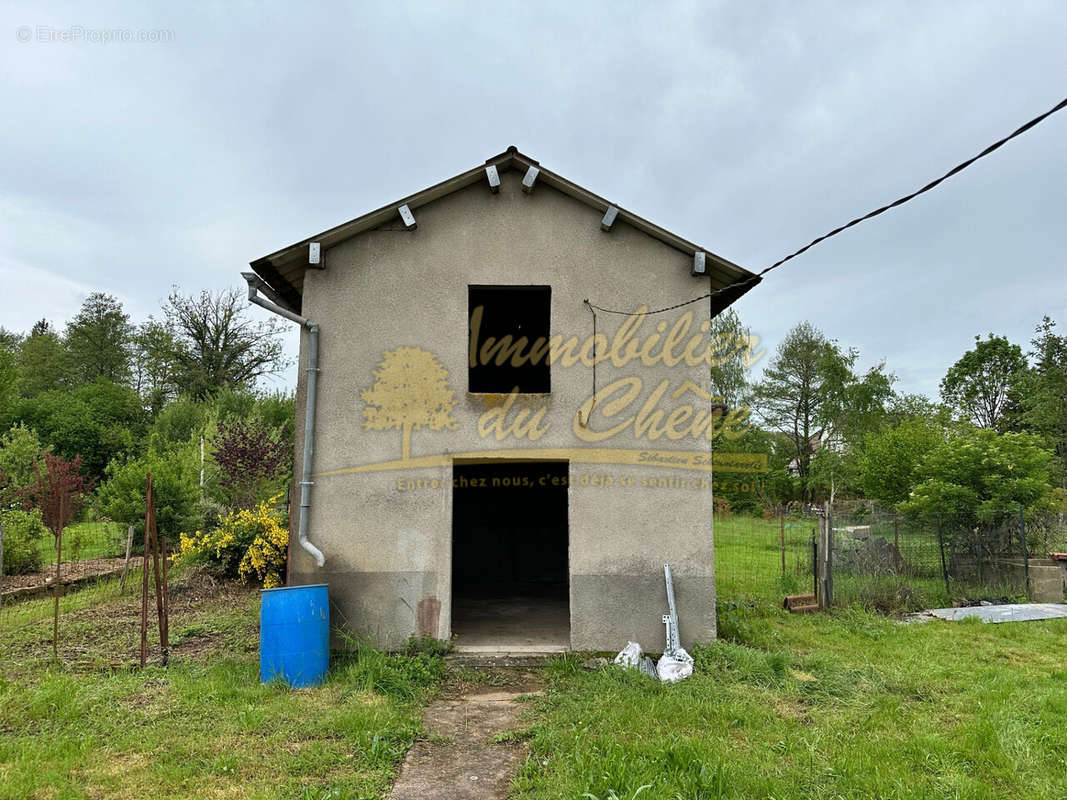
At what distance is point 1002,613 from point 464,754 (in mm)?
8764

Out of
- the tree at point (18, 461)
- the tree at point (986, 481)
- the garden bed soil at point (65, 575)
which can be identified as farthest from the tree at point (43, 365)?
the tree at point (986, 481)

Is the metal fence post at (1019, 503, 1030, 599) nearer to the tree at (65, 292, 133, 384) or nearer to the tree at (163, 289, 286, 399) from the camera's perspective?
the tree at (163, 289, 286, 399)

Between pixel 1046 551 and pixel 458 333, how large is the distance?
11429mm

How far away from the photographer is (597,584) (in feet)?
22.3

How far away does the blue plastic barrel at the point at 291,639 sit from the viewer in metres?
5.92

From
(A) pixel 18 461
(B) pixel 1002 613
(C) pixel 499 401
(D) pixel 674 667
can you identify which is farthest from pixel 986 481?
(A) pixel 18 461

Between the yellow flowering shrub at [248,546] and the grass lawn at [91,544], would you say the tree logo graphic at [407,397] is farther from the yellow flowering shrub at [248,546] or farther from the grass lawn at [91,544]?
the grass lawn at [91,544]

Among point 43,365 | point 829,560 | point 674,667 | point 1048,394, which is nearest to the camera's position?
point 674,667

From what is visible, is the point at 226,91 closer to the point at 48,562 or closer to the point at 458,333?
the point at 458,333

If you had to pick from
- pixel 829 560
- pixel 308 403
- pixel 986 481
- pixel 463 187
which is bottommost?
pixel 829 560

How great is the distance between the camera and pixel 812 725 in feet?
16.3

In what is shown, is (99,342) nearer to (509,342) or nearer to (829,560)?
(509,342)

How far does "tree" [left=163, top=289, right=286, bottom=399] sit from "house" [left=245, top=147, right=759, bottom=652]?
76.9ft

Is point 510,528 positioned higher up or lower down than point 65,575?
higher up
